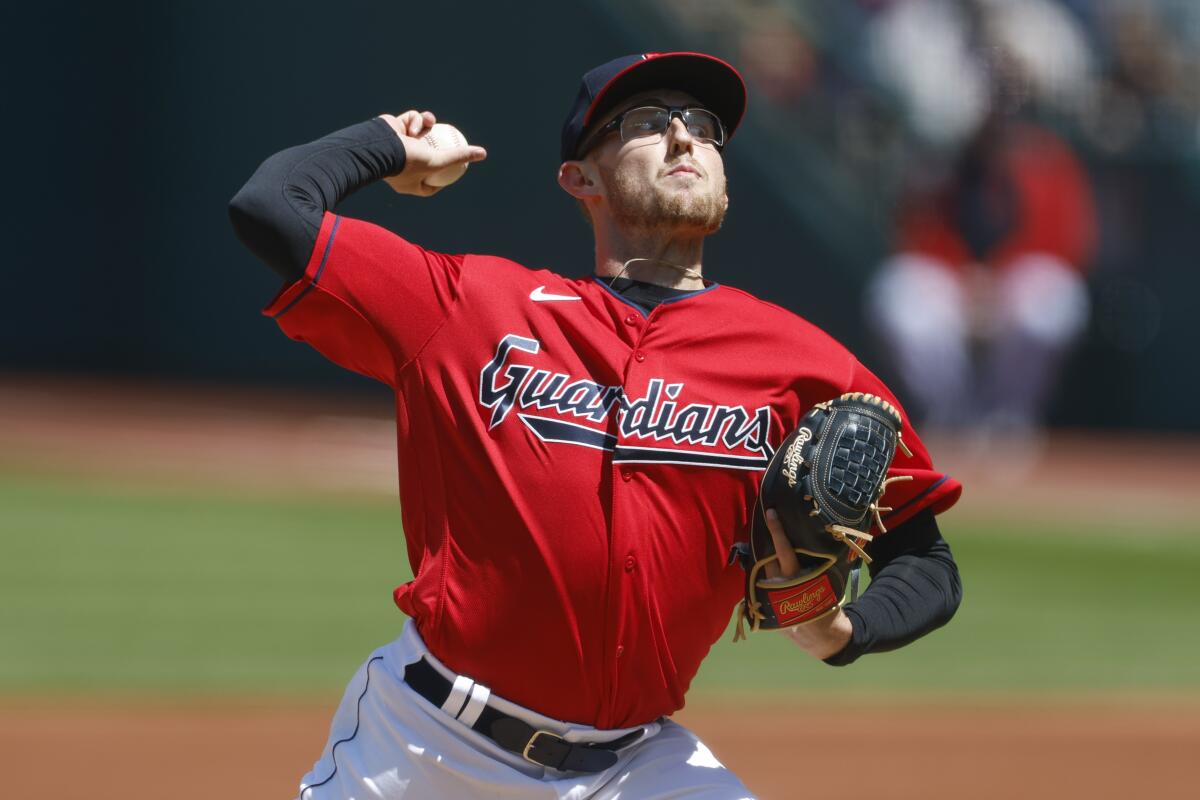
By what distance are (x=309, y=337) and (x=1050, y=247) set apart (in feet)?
41.3

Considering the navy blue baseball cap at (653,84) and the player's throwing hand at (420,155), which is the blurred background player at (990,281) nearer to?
the navy blue baseball cap at (653,84)

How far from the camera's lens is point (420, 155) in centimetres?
317

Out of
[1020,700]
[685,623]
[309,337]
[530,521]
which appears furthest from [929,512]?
[1020,700]


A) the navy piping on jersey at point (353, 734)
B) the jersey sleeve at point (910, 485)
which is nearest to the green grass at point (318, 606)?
the navy piping on jersey at point (353, 734)

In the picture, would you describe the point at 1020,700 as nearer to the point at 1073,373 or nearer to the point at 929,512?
the point at 929,512

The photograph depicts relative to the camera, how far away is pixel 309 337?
3029mm

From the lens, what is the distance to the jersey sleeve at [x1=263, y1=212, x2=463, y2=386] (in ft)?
9.52

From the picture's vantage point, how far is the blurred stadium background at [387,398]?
6.54m

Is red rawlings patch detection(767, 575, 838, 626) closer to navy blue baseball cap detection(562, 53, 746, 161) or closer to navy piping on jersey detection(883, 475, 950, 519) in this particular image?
navy piping on jersey detection(883, 475, 950, 519)

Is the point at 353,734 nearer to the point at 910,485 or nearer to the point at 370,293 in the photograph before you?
the point at 370,293

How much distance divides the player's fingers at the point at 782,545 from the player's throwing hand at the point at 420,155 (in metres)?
0.92

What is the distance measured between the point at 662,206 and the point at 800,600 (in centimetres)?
77

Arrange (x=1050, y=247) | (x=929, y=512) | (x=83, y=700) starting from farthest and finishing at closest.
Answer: (x=1050, y=247)
(x=83, y=700)
(x=929, y=512)

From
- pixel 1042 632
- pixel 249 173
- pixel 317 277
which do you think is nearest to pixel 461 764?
pixel 317 277
